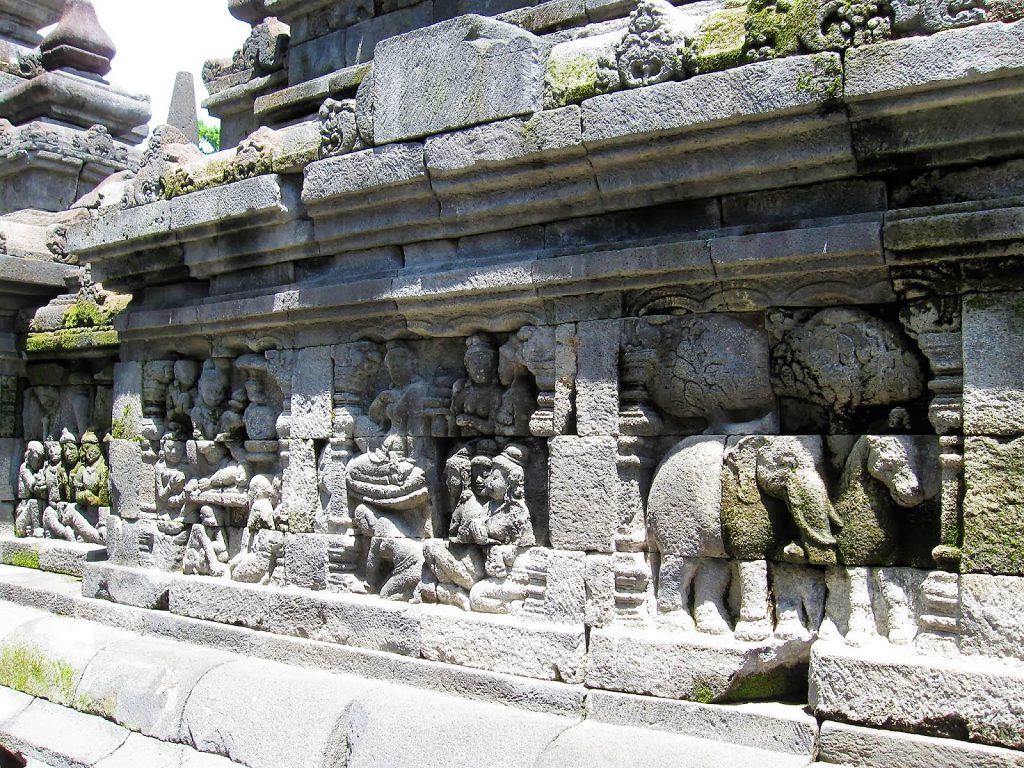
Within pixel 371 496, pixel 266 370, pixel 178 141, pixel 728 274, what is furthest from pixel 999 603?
pixel 178 141

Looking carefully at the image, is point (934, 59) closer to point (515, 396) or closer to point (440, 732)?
point (515, 396)

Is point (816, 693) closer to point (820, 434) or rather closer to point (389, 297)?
point (820, 434)

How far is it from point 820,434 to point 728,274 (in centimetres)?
63

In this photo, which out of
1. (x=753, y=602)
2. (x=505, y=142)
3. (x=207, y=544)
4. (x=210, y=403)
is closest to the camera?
(x=753, y=602)

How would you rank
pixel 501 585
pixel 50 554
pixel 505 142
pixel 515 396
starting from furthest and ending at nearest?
pixel 50 554
pixel 515 396
pixel 501 585
pixel 505 142

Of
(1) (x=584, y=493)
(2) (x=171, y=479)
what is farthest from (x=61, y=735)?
(1) (x=584, y=493)

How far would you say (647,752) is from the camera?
3.02 m

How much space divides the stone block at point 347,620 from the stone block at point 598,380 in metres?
1.10

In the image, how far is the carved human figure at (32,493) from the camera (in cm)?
624

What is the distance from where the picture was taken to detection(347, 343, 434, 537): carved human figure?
412cm

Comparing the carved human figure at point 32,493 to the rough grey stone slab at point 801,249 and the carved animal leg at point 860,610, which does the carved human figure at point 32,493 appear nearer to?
the rough grey stone slab at point 801,249

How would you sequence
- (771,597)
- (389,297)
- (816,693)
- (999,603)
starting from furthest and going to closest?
(389,297) < (771,597) < (816,693) < (999,603)

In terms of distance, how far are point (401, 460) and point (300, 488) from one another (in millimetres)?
605

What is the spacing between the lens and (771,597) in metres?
3.26
